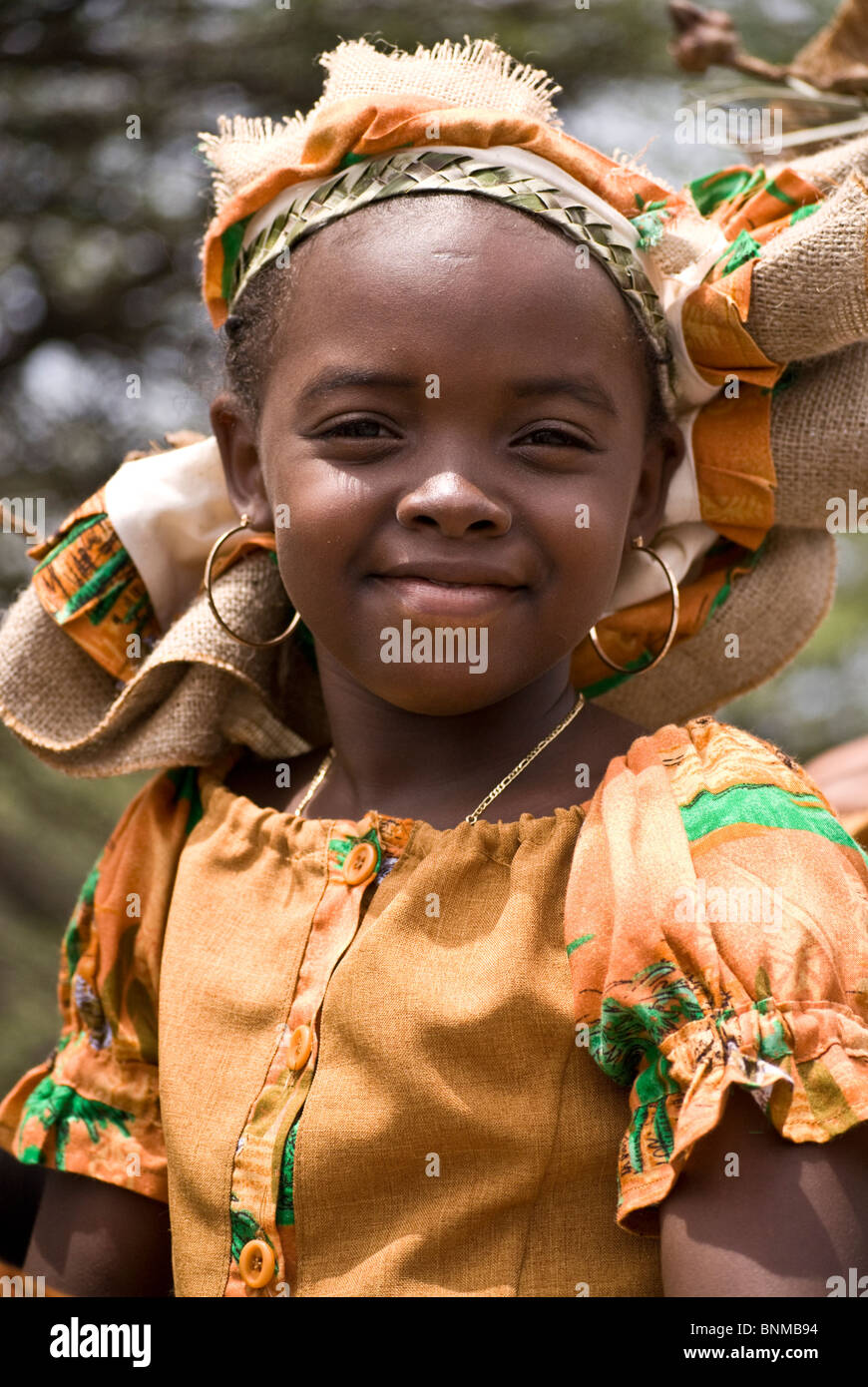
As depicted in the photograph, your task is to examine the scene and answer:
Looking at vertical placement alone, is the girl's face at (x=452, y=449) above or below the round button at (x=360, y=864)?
above

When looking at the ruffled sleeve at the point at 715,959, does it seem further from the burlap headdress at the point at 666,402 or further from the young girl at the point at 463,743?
the burlap headdress at the point at 666,402

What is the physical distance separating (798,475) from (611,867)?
674 millimetres

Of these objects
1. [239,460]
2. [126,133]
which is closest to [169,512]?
[239,460]

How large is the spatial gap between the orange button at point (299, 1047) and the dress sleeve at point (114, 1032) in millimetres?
329

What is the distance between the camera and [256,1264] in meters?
1.54


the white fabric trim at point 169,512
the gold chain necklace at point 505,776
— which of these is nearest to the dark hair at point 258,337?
the white fabric trim at point 169,512

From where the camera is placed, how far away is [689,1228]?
1285 mm

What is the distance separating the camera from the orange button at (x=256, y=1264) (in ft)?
4.99

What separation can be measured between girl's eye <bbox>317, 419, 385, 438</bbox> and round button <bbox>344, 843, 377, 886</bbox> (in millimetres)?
461

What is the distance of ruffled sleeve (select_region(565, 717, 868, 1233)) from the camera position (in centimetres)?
125

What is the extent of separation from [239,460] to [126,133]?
1.96 m

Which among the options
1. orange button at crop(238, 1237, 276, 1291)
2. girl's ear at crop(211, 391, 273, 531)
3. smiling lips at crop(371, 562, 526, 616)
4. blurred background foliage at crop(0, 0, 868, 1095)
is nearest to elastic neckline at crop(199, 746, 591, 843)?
smiling lips at crop(371, 562, 526, 616)

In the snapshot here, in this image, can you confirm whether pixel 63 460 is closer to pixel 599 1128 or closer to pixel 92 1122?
pixel 92 1122
